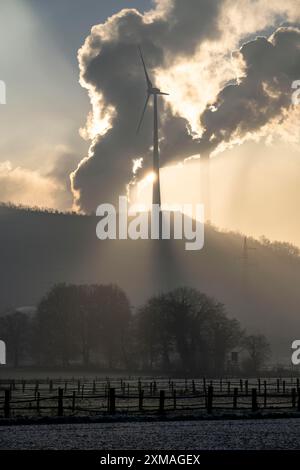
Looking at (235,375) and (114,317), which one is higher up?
(114,317)

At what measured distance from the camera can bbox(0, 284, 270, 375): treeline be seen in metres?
122

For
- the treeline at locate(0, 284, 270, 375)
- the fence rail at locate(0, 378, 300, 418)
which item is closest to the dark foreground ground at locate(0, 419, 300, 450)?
the fence rail at locate(0, 378, 300, 418)

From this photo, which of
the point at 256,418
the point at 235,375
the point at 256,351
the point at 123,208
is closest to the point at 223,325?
the point at 256,351

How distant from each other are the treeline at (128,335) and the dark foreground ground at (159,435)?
7998 centimetres

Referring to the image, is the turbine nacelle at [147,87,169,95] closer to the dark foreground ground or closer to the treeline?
the treeline

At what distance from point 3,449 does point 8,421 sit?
1033 cm

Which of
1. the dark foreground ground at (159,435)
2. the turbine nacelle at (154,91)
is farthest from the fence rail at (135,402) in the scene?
the turbine nacelle at (154,91)

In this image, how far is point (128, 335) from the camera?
134 meters

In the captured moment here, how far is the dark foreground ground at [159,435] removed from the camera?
80.9 feet

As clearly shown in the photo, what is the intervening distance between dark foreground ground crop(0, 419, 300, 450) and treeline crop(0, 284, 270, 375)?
7998 centimetres

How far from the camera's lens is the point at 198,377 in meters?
104

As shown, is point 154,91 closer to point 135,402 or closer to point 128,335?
point 128,335

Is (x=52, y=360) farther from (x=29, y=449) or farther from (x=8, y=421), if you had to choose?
(x=29, y=449)

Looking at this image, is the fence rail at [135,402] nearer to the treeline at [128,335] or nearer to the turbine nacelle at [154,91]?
the treeline at [128,335]
